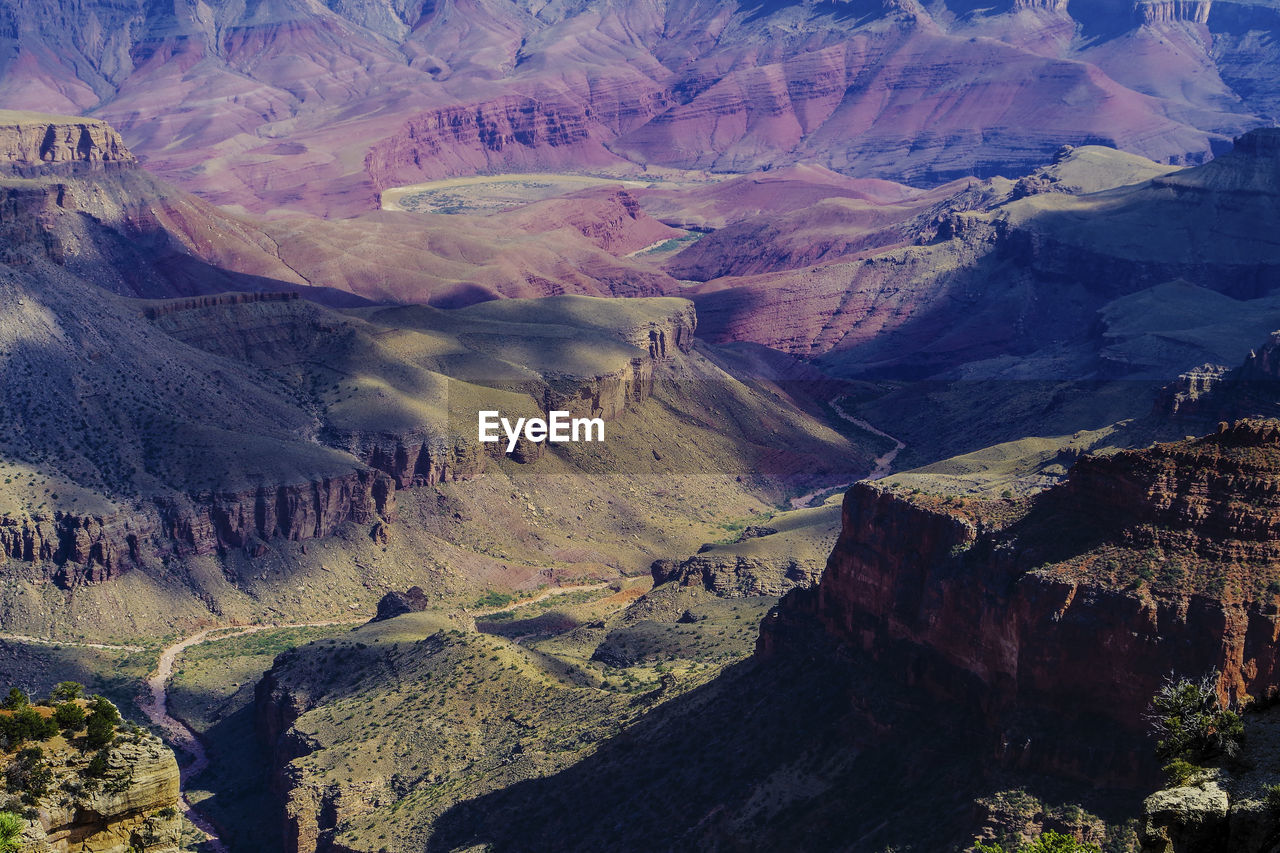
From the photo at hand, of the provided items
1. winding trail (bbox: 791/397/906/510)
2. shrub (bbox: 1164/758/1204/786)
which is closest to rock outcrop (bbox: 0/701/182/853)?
shrub (bbox: 1164/758/1204/786)

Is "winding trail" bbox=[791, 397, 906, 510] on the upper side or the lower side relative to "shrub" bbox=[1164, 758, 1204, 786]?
lower

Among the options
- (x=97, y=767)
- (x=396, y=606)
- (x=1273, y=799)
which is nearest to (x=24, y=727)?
(x=97, y=767)

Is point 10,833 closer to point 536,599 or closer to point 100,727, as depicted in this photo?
point 100,727

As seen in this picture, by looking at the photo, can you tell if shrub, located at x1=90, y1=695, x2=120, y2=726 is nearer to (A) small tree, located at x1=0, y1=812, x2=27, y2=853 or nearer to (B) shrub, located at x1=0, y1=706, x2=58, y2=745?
(B) shrub, located at x1=0, y1=706, x2=58, y2=745

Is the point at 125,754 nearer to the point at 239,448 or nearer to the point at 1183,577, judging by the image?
the point at 1183,577

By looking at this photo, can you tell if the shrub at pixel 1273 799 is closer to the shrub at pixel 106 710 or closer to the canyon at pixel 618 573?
the canyon at pixel 618 573
